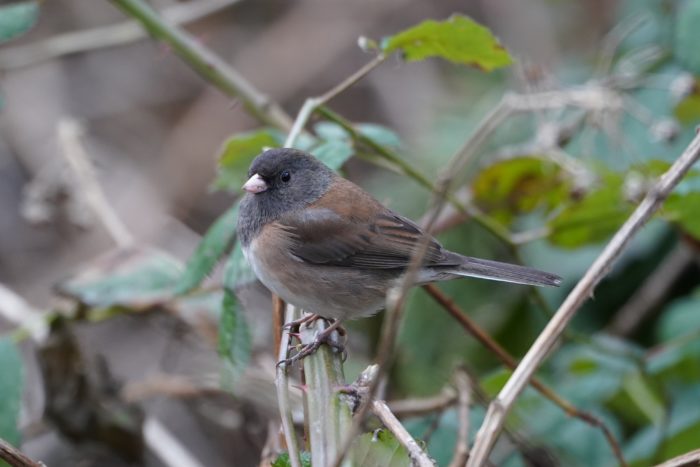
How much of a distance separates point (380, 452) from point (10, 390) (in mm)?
1128

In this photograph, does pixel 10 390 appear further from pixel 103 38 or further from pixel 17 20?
pixel 103 38

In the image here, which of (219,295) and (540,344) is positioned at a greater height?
(219,295)

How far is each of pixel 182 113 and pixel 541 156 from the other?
3.60 meters

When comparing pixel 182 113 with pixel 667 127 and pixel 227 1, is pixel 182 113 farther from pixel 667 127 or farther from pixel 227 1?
pixel 667 127

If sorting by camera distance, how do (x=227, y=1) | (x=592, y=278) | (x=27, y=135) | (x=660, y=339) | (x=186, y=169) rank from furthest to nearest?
(x=186, y=169)
(x=27, y=135)
(x=227, y=1)
(x=660, y=339)
(x=592, y=278)

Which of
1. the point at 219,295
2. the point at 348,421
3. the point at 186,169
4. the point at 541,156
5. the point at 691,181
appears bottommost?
the point at 348,421

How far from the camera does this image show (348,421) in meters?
1.43

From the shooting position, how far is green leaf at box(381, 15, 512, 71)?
209cm

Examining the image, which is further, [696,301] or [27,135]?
[27,135]

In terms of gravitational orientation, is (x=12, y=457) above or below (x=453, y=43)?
below

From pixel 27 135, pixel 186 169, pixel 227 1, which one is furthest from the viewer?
pixel 186 169

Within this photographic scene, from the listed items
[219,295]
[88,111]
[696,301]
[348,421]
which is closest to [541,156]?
[696,301]

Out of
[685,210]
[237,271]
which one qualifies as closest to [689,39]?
[685,210]

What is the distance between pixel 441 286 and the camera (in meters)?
3.15
